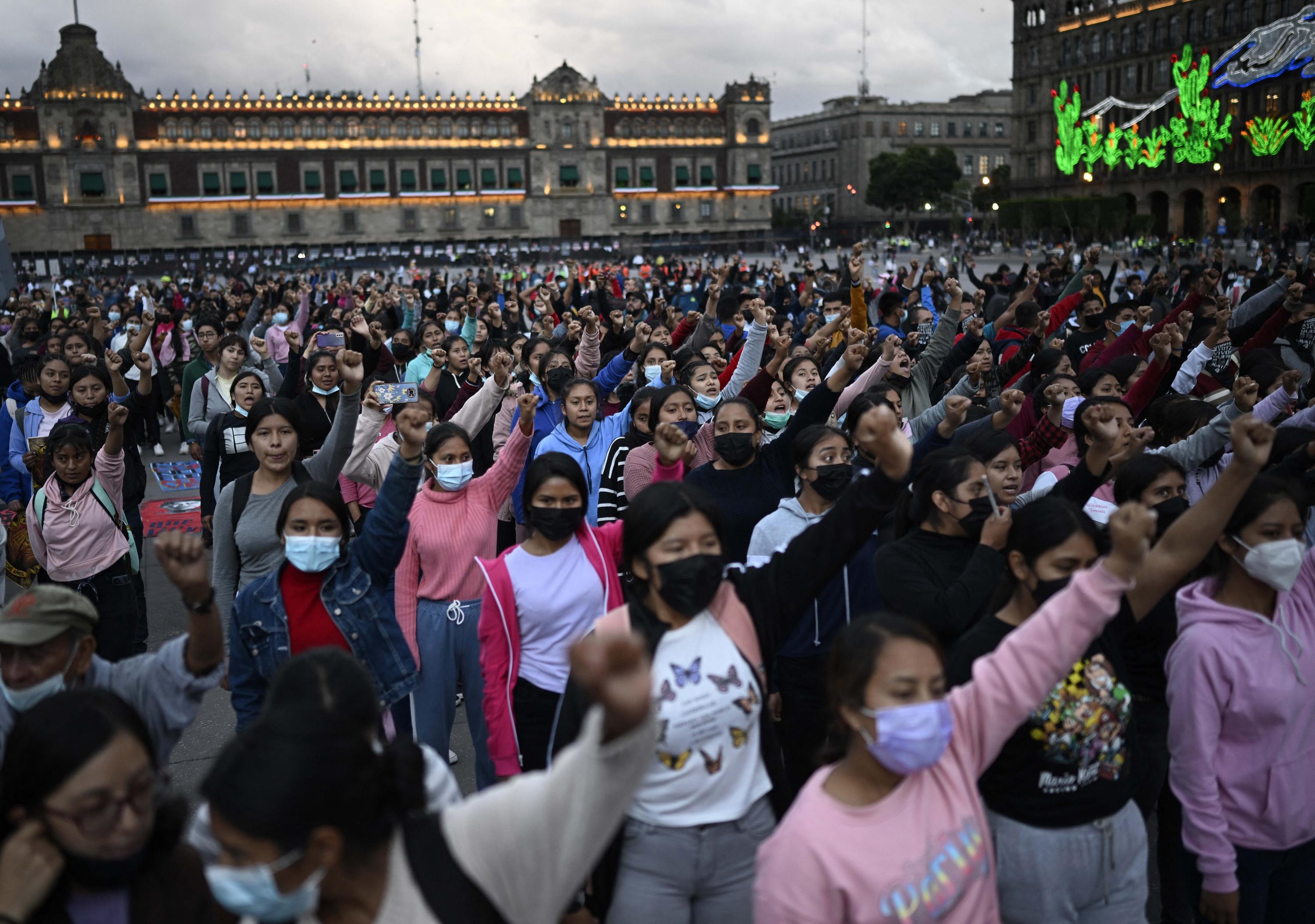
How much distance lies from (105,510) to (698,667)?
11.7 feet

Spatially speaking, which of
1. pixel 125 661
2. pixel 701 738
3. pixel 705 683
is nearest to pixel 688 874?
pixel 701 738

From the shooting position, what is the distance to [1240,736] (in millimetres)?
2850

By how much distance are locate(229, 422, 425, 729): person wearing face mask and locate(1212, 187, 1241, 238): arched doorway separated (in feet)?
171

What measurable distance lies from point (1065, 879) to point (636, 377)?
5.34 m

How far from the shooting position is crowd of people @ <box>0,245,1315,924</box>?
74.7 inches

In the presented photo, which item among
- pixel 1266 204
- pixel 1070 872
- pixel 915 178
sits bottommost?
pixel 1070 872

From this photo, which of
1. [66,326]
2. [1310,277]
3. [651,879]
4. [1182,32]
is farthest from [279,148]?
[651,879]

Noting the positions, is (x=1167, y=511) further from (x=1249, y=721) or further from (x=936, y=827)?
(x=936, y=827)

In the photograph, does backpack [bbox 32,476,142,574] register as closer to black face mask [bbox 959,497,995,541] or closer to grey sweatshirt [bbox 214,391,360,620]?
grey sweatshirt [bbox 214,391,360,620]

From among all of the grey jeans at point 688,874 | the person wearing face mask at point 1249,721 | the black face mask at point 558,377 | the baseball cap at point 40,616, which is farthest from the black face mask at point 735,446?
the baseball cap at point 40,616

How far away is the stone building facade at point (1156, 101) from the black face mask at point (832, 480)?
47518 mm

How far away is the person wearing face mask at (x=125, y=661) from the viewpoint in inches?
101

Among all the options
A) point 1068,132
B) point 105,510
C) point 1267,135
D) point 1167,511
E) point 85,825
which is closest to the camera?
point 85,825

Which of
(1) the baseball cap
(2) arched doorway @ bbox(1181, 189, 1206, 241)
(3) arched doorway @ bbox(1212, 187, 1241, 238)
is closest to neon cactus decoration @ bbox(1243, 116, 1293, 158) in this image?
(3) arched doorway @ bbox(1212, 187, 1241, 238)
